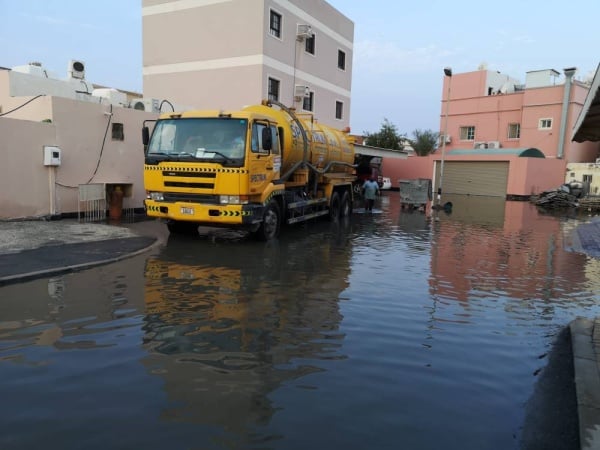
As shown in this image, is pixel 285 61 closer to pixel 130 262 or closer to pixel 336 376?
pixel 130 262

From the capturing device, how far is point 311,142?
14.1 metres

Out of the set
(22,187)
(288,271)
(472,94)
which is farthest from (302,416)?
(472,94)

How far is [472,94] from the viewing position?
129ft

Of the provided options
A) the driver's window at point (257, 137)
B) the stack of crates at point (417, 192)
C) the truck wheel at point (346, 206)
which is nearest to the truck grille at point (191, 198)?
the driver's window at point (257, 137)

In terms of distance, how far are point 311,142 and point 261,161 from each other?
12.5 feet

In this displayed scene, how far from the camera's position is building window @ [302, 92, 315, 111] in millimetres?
25925

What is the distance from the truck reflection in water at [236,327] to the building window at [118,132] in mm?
6681

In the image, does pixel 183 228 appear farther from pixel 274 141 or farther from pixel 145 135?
pixel 274 141

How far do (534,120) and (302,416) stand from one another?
37424 mm

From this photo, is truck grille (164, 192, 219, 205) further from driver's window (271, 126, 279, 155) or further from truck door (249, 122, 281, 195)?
driver's window (271, 126, 279, 155)

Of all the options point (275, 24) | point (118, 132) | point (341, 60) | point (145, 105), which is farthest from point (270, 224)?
point (341, 60)

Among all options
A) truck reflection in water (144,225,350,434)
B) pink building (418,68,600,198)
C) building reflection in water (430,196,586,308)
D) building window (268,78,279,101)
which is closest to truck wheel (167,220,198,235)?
truck reflection in water (144,225,350,434)

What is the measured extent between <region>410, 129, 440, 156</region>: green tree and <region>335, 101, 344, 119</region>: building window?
1925 cm

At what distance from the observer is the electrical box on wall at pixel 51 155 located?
12.7 meters
